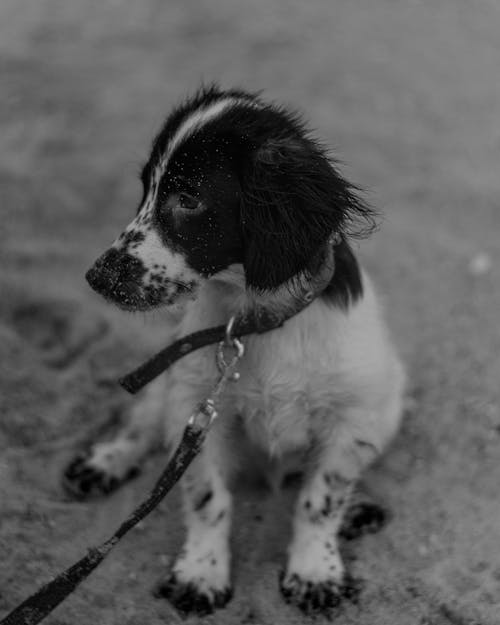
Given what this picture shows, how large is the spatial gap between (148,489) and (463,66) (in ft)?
14.4

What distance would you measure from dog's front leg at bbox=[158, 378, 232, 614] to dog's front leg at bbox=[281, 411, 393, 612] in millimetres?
215

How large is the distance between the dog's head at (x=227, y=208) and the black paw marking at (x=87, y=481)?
101 cm

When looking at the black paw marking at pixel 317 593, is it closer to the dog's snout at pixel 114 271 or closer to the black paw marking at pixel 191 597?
the black paw marking at pixel 191 597

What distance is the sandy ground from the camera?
2.90 metres

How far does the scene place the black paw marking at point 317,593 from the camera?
274 cm

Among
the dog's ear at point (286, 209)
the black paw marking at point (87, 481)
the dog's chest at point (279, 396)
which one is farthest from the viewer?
the black paw marking at point (87, 481)

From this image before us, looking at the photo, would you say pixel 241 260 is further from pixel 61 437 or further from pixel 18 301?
pixel 18 301

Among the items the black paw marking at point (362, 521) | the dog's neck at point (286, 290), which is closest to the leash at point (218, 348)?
the dog's neck at point (286, 290)

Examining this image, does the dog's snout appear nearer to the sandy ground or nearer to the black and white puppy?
the black and white puppy

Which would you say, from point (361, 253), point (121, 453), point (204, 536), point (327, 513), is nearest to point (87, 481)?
point (121, 453)

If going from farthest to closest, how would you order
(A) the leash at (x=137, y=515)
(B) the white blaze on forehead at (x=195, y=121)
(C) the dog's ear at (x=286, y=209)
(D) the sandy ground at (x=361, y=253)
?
(D) the sandy ground at (x=361, y=253)
(B) the white blaze on forehead at (x=195, y=121)
(C) the dog's ear at (x=286, y=209)
(A) the leash at (x=137, y=515)

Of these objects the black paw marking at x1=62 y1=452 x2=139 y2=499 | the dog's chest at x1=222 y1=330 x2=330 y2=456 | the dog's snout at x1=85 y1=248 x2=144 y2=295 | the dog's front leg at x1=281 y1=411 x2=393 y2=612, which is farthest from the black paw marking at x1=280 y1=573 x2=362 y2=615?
the dog's snout at x1=85 y1=248 x2=144 y2=295

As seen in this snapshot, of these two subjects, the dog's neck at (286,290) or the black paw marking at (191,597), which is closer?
the dog's neck at (286,290)

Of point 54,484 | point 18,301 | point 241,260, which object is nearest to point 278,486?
point 54,484
